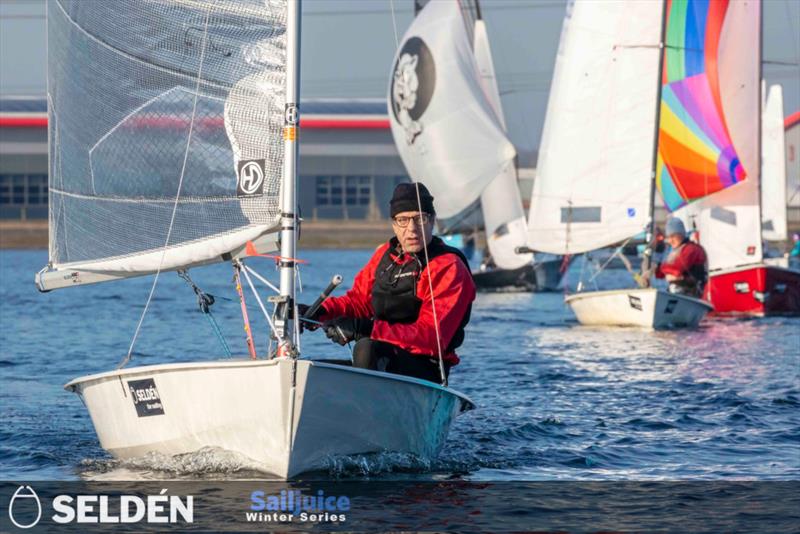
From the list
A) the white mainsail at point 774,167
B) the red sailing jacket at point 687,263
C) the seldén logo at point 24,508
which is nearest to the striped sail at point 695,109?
the red sailing jacket at point 687,263

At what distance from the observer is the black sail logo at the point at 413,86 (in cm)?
2948

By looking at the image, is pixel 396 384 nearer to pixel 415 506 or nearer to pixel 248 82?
pixel 415 506

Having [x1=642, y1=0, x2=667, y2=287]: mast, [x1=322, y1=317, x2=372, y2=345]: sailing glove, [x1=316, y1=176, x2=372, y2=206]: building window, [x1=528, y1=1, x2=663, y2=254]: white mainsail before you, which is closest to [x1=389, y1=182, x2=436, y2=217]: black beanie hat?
[x1=322, y1=317, x2=372, y2=345]: sailing glove

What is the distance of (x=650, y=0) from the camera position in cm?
2300

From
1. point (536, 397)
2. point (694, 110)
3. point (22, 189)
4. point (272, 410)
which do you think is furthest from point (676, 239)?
point (22, 189)

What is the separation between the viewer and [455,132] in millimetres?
29266

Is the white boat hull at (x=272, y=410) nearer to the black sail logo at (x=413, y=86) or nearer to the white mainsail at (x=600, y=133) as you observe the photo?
the white mainsail at (x=600, y=133)

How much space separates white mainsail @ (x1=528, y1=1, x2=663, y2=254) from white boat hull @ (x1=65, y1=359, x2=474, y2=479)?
15.2 m

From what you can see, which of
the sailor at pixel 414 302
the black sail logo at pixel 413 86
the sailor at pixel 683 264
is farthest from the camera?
the black sail logo at pixel 413 86

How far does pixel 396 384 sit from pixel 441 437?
96cm

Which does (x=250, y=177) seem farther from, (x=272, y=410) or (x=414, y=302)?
(x=272, y=410)

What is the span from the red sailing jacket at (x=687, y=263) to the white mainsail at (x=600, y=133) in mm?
2528

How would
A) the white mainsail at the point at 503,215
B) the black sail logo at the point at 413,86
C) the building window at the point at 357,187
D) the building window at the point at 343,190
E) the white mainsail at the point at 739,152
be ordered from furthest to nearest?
the building window at the point at 357,187
the building window at the point at 343,190
the white mainsail at the point at 503,215
the black sail logo at the point at 413,86
the white mainsail at the point at 739,152

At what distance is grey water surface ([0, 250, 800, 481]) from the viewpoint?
8.32 meters
